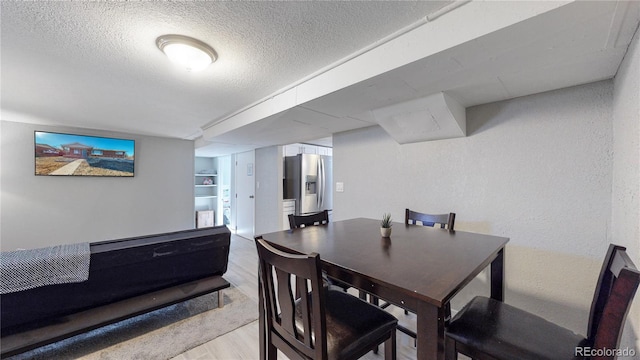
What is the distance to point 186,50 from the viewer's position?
1.54m

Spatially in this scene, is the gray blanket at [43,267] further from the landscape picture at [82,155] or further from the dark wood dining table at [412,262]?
the landscape picture at [82,155]

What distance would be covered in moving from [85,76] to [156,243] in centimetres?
154

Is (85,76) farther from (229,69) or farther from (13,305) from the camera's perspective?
(13,305)

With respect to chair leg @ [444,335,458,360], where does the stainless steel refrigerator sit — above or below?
above

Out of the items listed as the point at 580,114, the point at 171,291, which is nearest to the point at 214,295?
the point at 171,291

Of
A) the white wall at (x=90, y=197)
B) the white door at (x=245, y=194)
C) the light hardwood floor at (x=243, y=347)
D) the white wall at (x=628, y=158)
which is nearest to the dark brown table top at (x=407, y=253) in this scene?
the white wall at (x=628, y=158)

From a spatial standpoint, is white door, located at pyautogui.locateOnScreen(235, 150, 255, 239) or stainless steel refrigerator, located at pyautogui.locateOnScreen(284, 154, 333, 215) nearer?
stainless steel refrigerator, located at pyautogui.locateOnScreen(284, 154, 333, 215)

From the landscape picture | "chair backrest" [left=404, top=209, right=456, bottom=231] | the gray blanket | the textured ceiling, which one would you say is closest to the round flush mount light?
the textured ceiling

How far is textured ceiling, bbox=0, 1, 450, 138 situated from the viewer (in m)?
1.27

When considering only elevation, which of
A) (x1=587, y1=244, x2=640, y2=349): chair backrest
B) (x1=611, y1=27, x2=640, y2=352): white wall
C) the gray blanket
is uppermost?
(x1=611, y1=27, x2=640, y2=352): white wall

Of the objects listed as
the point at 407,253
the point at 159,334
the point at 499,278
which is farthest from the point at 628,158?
the point at 159,334

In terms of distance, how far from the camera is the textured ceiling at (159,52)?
127 centimetres

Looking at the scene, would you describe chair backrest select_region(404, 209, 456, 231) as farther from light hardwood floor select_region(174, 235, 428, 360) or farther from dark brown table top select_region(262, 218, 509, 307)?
light hardwood floor select_region(174, 235, 428, 360)

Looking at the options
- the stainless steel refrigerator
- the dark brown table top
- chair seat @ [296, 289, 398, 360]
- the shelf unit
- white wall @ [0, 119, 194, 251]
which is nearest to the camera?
the dark brown table top
